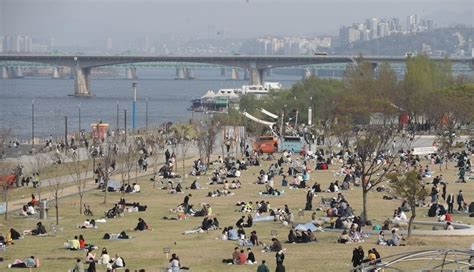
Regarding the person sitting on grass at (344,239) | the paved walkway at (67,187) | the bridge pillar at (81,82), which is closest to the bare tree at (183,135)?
the paved walkway at (67,187)

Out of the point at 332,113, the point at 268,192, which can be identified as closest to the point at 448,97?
the point at 332,113

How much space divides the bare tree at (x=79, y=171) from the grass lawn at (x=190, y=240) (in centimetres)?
83

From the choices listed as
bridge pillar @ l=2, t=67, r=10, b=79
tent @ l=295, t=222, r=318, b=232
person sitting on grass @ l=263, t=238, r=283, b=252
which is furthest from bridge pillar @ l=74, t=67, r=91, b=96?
person sitting on grass @ l=263, t=238, r=283, b=252

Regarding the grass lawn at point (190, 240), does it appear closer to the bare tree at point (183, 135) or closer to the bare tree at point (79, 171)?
the bare tree at point (79, 171)

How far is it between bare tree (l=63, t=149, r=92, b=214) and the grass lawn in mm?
827

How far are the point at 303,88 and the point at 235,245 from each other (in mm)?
51239

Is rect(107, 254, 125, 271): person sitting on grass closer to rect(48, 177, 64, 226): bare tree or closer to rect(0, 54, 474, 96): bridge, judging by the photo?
rect(48, 177, 64, 226): bare tree

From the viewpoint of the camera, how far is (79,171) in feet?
119

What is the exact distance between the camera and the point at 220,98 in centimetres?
9856

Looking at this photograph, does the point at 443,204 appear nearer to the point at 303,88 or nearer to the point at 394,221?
the point at 394,221

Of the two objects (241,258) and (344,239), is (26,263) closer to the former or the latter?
(241,258)

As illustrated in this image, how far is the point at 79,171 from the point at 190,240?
45.3 feet

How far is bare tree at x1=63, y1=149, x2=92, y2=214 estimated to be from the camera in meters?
32.6

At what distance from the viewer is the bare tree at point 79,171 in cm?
3262
